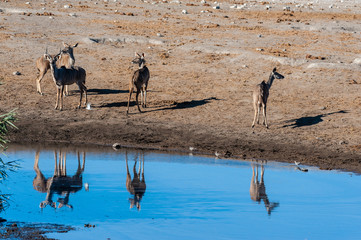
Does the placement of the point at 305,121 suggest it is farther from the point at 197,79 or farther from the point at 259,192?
the point at 259,192

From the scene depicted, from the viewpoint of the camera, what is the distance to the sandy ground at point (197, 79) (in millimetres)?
19578

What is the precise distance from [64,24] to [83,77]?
1111 centimetres

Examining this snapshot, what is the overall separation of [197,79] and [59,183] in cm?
1131

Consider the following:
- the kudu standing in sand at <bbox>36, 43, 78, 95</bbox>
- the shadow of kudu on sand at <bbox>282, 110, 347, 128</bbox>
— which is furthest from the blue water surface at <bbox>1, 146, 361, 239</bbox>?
the kudu standing in sand at <bbox>36, 43, 78, 95</bbox>

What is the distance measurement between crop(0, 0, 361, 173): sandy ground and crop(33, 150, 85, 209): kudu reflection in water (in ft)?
11.1

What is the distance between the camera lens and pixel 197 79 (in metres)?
25.4

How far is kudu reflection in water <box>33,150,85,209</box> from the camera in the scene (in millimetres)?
13433

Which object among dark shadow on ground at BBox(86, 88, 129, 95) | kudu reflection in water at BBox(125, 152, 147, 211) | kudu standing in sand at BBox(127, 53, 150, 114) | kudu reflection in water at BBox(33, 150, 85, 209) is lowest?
kudu reflection in water at BBox(33, 150, 85, 209)

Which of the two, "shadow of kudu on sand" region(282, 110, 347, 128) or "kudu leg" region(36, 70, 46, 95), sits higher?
"kudu leg" region(36, 70, 46, 95)

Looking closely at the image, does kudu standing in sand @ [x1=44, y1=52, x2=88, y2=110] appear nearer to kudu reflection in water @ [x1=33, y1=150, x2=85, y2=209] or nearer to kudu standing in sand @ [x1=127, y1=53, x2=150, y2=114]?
kudu standing in sand @ [x1=127, y1=53, x2=150, y2=114]

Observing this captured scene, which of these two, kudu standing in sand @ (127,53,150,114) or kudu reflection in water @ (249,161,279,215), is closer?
kudu reflection in water @ (249,161,279,215)

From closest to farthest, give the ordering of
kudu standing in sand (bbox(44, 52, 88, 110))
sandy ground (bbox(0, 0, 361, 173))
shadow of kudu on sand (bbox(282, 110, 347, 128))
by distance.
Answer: sandy ground (bbox(0, 0, 361, 173)) < shadow of kudu on sand (bbox(282, 110, 347, 128)) < kudu standing in sand (bbox(44, 52, 88, 110))

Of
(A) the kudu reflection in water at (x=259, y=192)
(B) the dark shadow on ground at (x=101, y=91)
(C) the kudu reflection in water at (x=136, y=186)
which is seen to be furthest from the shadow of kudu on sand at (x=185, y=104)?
(A) the kudu reflection in water at (x=259, y=192)

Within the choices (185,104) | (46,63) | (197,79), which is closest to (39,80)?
(46,63)
